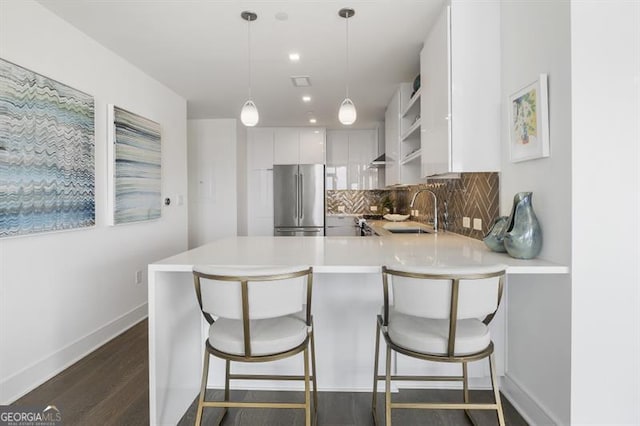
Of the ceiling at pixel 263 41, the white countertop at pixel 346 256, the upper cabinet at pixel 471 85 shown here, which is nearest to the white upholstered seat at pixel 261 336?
the white countertop at pixel 346 256

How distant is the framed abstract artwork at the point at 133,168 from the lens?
3.09 metres

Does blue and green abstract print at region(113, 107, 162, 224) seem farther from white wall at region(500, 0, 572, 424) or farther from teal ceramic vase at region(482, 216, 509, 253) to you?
white wall at region(500, 0, 572, 424)

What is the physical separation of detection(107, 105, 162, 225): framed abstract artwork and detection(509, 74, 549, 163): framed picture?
2983mm

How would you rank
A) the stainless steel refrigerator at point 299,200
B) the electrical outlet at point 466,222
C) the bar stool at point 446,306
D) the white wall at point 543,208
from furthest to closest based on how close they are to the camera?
the stainless steel refrigerator at point 299,200, the electrical outlet at point 466,222, the white wall at point 543,208, the bar stool at point 446,306

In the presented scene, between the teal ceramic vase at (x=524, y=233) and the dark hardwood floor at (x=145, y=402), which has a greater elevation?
the teal ceramic vase at (x=524, y=233)

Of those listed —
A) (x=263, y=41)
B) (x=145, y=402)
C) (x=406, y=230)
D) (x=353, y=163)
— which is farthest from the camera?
(x=353, y=163)

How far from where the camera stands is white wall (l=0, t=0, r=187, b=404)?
2.21 metres

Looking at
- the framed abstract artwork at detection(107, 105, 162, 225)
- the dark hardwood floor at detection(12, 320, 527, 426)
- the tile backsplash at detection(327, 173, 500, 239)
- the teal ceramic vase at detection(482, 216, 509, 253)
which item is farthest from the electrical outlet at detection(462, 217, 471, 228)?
the framed abstract artwork at detection(107, 105, 162, 225)

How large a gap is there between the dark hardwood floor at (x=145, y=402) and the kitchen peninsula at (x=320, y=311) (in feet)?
0.43

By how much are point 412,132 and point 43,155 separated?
9.76 ft

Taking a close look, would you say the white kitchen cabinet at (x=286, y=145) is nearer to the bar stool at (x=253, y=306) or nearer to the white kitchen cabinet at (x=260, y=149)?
the white kitchen cabinet at (x=260, y=149)

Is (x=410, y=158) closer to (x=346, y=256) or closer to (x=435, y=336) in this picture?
(x=346, y=256)

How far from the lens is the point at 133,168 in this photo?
3.39 meters

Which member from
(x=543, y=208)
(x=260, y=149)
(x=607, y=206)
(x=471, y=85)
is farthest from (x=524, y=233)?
(x=260, y=149)
